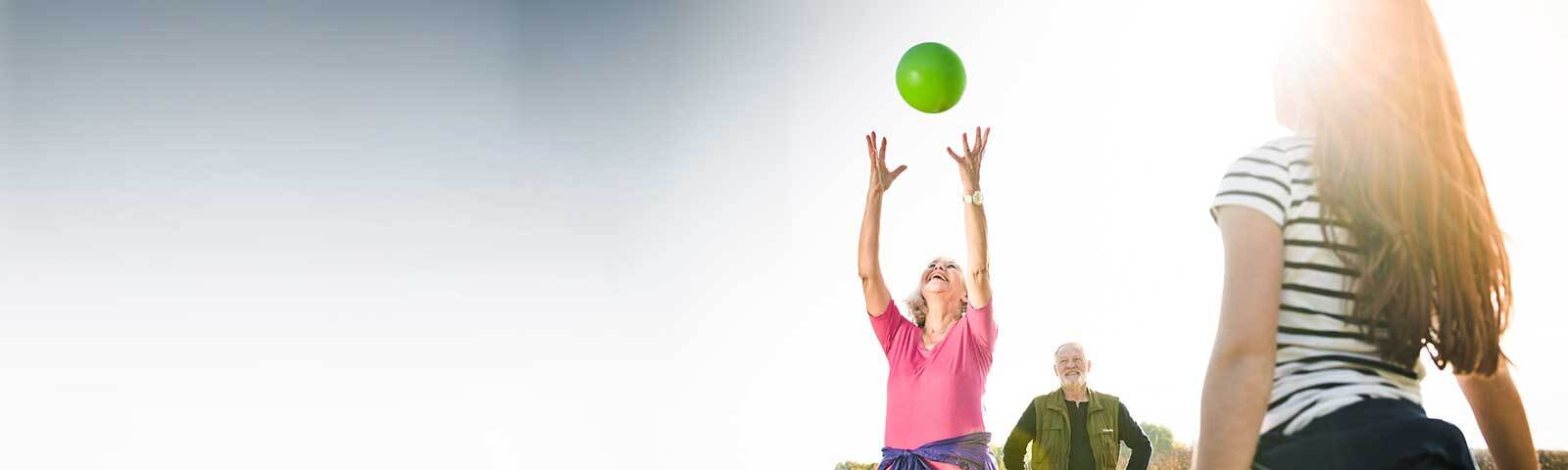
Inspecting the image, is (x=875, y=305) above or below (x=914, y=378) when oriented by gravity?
above

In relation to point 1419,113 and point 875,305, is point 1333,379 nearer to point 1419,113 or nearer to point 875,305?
point 1419,113

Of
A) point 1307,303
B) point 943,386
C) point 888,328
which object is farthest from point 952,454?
point 1307,303

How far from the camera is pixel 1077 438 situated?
671 centimetres

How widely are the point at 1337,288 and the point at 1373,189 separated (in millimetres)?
130

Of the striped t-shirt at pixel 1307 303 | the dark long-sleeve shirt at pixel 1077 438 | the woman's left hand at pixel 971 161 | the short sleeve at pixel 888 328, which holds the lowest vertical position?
the dark long-sleeve shirt at pixel 1077 438

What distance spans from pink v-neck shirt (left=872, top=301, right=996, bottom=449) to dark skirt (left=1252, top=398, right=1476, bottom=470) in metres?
3.54

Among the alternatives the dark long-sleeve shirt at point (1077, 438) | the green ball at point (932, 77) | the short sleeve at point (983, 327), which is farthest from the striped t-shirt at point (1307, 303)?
the dark long-sleeve shirt at point (1077, 438)

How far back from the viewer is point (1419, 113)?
1.51 m

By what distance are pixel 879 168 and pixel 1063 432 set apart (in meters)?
2.07

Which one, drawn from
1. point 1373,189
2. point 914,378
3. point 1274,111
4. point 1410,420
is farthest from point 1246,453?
point 914,378

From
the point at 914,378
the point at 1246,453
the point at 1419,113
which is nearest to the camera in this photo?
the point at 1246,453

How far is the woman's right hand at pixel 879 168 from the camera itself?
563cm

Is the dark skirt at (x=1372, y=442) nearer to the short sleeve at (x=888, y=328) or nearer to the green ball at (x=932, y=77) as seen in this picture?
the short sleeve at (x=888, y=328)

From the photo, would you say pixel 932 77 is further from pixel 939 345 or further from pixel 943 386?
pixel 943 386
